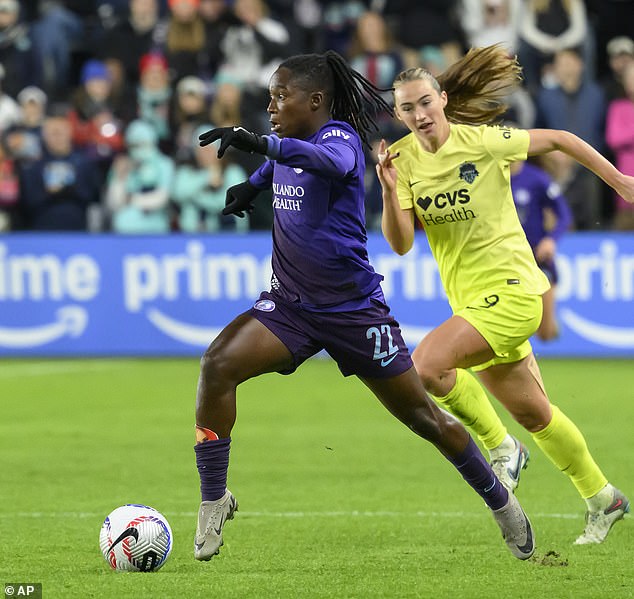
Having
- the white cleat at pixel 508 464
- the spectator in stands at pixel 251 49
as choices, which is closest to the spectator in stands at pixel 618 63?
the spectator in stands at pixel 251 49

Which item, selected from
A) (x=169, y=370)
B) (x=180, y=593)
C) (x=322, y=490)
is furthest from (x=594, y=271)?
(x=180, y=593)

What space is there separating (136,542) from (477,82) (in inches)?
121

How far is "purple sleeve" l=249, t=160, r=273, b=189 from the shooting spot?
6.19 m

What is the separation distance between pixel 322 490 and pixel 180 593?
285cm

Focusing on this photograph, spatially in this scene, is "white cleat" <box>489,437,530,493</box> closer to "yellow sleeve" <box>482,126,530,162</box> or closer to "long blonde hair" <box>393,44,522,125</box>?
"yellow sleeve" <box>482,126,530,162</box>

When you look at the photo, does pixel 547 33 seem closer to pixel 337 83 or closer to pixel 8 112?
pixel 8 112

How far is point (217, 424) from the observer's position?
5883mm

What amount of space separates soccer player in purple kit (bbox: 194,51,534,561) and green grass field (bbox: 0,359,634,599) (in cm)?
41

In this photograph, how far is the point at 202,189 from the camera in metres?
15.7

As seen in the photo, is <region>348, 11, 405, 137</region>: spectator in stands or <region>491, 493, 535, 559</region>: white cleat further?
<region>348, 11, 405, 137</region>: spectator in stands

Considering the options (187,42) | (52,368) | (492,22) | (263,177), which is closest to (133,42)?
(187,42)

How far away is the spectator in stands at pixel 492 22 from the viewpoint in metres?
16.8

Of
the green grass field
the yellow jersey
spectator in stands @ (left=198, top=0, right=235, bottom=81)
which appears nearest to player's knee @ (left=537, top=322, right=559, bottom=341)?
the green grass field

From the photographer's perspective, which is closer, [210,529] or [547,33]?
[210,529]
